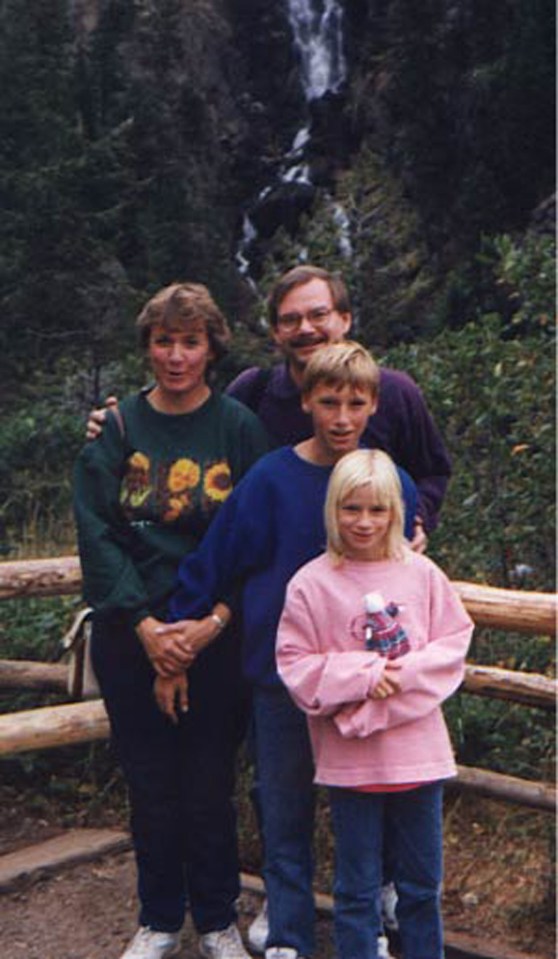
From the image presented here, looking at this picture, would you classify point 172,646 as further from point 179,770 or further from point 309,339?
point 309,339

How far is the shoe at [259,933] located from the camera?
4.11 m

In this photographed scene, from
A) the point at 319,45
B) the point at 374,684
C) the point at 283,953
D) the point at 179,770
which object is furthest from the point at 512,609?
the point at 319,45

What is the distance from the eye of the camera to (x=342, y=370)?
138 inches

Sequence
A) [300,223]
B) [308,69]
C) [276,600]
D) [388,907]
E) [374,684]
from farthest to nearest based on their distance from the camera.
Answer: [308,69], [300,223], [388,907], [276,600], [374,684]

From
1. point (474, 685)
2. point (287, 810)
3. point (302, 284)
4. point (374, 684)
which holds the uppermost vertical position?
point (302, 284)

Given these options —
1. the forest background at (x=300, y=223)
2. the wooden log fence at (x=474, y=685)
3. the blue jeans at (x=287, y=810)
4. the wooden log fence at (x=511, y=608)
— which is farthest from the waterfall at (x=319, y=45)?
the blue jeans at (x=287, y=810)

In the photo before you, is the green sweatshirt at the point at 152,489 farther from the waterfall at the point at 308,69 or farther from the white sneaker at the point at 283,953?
the waterfall at the point at 308,69

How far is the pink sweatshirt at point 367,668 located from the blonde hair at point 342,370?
44cm

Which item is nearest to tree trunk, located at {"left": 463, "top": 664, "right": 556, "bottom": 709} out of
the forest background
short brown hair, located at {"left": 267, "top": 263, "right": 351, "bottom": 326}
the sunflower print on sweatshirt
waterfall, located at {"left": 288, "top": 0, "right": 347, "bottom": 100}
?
the forest background

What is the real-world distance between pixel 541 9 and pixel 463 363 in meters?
21.9

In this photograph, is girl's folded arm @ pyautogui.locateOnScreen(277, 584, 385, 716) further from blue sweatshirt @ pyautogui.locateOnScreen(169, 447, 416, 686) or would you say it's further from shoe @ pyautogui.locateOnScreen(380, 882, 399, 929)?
shoe @ pyautogui.locateOnScreen(380, 882, 399, 929)

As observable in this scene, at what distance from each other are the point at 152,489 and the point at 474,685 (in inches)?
54.9

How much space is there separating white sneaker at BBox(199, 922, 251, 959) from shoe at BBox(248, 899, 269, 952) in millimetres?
85

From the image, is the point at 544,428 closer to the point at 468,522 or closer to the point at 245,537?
the point at 468,522
